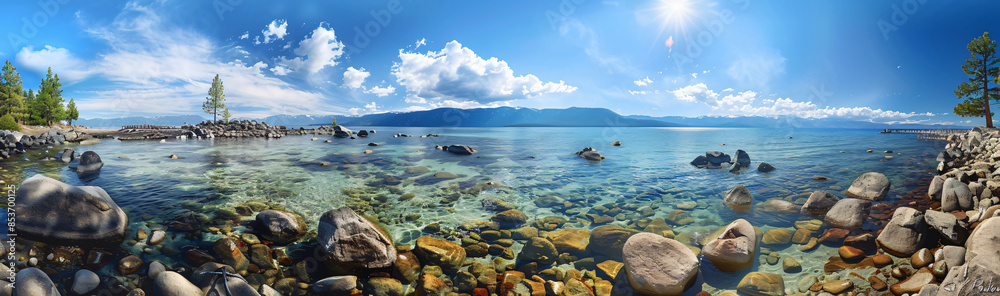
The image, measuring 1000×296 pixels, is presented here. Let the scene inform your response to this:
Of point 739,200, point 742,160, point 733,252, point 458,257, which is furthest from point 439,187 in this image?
point 742,160

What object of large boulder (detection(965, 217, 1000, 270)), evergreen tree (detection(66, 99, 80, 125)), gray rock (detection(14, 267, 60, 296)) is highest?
evergreen tree (detection(66, 99, 80, 125))

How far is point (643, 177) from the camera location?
52.7 ft

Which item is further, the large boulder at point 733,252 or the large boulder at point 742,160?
the large boulder at point 742,160

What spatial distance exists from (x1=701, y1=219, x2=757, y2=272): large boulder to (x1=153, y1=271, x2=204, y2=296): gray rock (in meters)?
8.51

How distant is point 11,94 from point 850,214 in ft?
341

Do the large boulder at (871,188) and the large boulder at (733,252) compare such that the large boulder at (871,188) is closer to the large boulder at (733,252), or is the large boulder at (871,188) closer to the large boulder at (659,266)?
the large boulder at (733,252)

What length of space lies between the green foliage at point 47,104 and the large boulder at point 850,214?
108467 mm

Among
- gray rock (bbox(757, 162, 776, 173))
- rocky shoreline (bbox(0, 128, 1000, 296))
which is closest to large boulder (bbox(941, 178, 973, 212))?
rocky shoreline (bbox(0, 128, 1000, 296))

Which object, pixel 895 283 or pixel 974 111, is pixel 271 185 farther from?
pixel 974 111

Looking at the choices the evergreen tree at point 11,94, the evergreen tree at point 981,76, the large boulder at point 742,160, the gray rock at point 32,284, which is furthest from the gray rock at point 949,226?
the evergreen tree at point 11,94

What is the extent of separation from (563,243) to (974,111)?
223 ft

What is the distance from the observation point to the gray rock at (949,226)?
6.17 metres

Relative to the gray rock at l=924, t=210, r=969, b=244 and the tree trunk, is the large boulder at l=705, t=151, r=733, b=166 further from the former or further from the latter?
the tree trunk

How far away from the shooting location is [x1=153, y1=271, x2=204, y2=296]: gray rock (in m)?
4.48
